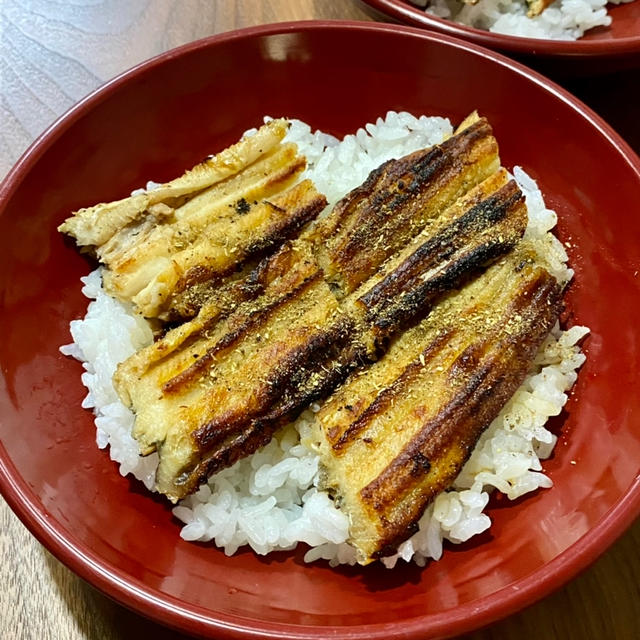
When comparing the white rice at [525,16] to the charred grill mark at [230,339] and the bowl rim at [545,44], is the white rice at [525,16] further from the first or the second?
the charred grill mark at [230,339]

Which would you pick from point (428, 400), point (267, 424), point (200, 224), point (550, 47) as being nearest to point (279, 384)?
point (267, 424)

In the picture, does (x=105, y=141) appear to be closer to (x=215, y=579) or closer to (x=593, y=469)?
(x=215, y=579)

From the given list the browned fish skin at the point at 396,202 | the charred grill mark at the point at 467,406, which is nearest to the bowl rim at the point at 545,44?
the browned fish skin at the point at 396,202

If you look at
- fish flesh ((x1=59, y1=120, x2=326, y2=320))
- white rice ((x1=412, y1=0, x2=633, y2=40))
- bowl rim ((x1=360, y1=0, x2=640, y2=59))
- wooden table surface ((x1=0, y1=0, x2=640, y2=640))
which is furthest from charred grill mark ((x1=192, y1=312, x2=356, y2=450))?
white rice ((x1=412, y1=0, x2=633, y2=40))

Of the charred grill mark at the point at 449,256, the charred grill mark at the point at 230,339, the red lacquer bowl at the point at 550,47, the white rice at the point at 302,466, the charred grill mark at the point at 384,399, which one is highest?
the red lacquer bowl at the point at 550,47

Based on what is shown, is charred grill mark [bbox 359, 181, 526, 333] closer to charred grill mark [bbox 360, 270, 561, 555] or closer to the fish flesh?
charred grill mark [bbox 360, 270, 561, 555]
